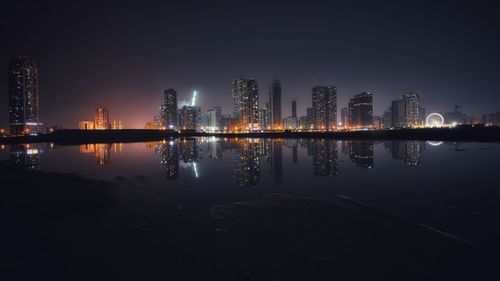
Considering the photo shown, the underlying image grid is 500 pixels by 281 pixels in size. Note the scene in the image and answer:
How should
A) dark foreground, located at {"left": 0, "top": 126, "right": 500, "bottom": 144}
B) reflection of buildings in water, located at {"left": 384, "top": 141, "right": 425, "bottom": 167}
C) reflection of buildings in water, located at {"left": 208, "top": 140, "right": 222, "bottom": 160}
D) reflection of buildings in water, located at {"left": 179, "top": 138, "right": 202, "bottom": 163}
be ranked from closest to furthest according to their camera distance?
1. reflection of buildings in water, located at {"left": 384, "top": 141, "right": 425, "bottom": 167}
2. reflection of buildings in water, located at {"left": 179, "top": 138, "right": 202, "bottom": 163}
3. reflection of buildings in water, located at {"left": 208, "top": 140, "right": 222, "bottom": 160}
4. dark foreground, located at {"left": 0, "top": 126, "right": 500, "bottom": 144}

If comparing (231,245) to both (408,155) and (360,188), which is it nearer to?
(360,188)

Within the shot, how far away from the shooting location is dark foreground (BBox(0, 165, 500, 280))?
7473 mm

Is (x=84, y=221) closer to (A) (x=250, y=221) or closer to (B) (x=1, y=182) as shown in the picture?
(A) (x=250, y=221)

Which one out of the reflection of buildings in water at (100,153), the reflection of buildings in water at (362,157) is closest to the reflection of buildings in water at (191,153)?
the reflection of buildings in water at (100,153)

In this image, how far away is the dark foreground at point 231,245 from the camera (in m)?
7.47

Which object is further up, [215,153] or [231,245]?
[215,153]

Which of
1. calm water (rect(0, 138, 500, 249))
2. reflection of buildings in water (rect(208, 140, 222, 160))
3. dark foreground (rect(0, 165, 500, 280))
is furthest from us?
reflection of buildings in water (rect(208, 140, 222, 160))

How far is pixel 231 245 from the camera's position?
9156 mm

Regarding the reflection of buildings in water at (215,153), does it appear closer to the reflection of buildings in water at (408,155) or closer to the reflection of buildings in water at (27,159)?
the reflection of buildings in water at (27,159)

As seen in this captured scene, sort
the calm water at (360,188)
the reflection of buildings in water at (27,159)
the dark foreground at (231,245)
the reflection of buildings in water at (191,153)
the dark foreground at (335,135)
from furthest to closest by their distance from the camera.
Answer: the dark foreground at (335,135)
the reflection of buildings in water at (191,153)
the reflection of buildings in water at (27,159)
the calm water at (360,188)
the dark foreground at (231,245)

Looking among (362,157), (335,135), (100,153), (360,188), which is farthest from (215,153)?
(335,135)

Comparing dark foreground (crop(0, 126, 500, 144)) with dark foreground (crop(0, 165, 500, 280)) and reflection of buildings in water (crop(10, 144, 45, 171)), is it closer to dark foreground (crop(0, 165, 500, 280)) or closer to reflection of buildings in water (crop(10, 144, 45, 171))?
reflection of buildings in water (crop(10, 144, 45, 171))

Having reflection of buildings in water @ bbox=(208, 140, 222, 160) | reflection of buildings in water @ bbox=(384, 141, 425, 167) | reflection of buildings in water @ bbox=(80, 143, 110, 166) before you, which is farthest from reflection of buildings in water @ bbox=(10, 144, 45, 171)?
reflection of buildings in water @ bbox=(384, 141, 425, 167)

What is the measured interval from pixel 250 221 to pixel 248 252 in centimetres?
287
